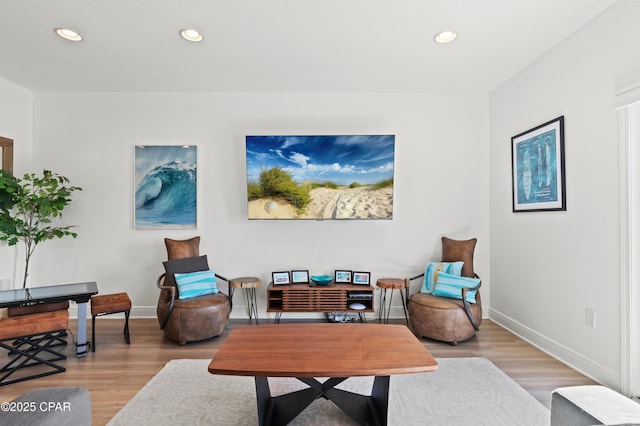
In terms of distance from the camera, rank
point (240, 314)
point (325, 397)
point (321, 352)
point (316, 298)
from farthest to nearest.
Result: point (240, 314) < point (316, 298) < point (325, 397) < point (321, 352)

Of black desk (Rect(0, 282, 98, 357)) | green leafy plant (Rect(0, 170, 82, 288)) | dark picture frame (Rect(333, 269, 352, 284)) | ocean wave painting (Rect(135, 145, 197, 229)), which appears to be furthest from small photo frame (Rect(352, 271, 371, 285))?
green leafy plant (Rect(0, 170, 82, 288))

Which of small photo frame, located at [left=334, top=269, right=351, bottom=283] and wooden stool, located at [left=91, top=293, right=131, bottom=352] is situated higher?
small photo frame, located at [left=334, top=269, right=351, bottom=283]

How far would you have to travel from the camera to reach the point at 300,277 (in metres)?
3.57

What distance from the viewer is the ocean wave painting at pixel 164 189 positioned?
3.76 meters

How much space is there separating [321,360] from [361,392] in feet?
2.50

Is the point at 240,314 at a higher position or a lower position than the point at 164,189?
lower

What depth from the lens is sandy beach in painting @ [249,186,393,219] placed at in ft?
11.9

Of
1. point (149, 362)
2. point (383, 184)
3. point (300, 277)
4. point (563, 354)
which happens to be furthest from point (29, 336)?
point (563, 354)

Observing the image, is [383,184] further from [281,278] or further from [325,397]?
[325,397]

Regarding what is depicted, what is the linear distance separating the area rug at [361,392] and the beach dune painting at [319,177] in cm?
182

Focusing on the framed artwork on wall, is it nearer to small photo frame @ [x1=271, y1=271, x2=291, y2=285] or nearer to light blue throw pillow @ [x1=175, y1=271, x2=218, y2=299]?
light blue throw pillow @ [x1=175, y1=271, x2=218, y2=299]

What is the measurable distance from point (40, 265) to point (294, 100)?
3.86 metres

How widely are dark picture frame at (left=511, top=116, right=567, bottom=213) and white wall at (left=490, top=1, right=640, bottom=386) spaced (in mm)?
74

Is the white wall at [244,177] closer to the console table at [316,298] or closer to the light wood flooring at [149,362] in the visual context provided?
the console table at [316,298]
